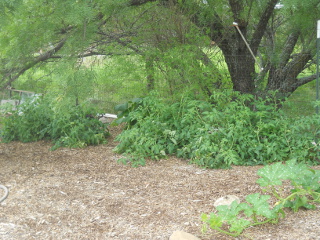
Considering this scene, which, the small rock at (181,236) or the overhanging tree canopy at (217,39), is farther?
the overhanging tree canopy at (217,39)

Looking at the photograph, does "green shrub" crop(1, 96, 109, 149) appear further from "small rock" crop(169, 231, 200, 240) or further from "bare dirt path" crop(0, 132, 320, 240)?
"small rock" crop(169, 231, 200, 240)

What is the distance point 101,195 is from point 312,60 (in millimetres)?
4672

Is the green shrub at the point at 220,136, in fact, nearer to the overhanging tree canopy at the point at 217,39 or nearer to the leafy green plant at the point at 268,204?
the overhanging tree canopy at the point at 217,39

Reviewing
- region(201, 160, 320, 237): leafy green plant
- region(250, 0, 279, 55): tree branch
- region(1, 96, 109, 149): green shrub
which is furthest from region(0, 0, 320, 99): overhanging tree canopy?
region(201, 160, 320, 237): leafy green plant

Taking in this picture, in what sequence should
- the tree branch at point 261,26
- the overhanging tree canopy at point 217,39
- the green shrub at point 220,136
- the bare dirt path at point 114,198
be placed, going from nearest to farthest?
1. the bare dirt path at point 114,198
2. the green shrub at point 220,136
3. the overhanging tree canopy at point 217,39
4. the tree branch at point 261,26

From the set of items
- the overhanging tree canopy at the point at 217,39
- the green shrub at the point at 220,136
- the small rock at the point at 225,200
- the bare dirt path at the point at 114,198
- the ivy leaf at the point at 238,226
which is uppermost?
the overhanging tree canopy at the point at 217,39

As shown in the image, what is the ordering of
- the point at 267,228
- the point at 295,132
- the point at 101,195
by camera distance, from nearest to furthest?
the point at 267,228
the point at 101,195
the point at 295,132

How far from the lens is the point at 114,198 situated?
4082 mm

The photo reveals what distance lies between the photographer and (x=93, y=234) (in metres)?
3.30

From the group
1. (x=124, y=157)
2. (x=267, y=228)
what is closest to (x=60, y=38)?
(x=124, y=157)

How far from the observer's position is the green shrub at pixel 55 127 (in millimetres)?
6434

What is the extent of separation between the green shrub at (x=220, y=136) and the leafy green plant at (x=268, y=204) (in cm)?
139

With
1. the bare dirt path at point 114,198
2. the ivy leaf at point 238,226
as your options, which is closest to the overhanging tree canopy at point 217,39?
the bare dirt path at point 114,198

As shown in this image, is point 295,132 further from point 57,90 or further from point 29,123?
point 29,123
